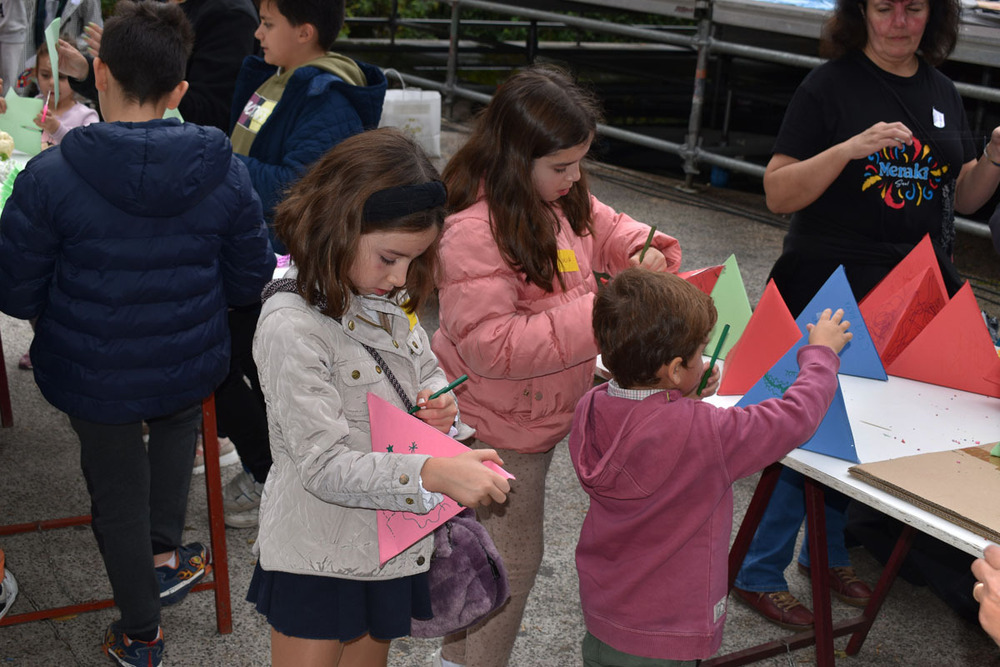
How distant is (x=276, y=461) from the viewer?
1.91 m

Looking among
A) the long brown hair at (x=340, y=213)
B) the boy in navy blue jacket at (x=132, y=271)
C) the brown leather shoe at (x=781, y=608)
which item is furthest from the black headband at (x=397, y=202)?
the brown leather shoe at (x=781, y=608)

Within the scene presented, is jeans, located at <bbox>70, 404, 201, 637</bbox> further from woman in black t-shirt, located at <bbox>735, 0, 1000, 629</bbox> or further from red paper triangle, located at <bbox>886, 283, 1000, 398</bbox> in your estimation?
red paper triangle, located at <bbox>886, 283, 1000, 398</bbox>

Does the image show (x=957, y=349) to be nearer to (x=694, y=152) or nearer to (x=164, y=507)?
(x=164, y=507)

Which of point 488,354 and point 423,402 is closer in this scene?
point 423,402

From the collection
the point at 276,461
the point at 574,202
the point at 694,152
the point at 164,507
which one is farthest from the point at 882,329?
the point at 694,152

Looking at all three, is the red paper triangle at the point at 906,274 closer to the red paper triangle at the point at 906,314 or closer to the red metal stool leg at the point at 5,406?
the red paper triangle at the point at 906,314

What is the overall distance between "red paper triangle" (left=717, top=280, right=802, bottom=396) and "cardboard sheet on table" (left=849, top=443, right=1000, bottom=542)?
40cm

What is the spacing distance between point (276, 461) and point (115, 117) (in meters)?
1.22

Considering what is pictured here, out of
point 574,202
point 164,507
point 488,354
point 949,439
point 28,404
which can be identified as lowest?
point 28,404

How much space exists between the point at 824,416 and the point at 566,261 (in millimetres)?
675

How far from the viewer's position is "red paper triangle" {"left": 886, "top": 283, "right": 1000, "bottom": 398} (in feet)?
8.50

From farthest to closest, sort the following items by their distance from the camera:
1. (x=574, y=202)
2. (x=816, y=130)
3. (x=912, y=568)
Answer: (x=912, y=568), (x=816, y=130), (x=574, y=202)

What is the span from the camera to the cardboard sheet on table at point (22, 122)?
3.42m

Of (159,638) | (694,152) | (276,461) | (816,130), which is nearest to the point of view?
(276,461)
